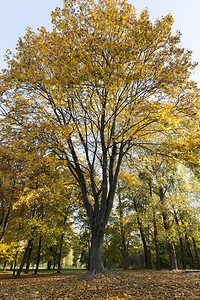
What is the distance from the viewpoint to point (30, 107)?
8367 millimetres

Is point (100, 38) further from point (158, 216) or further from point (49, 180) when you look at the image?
point (158, 216)

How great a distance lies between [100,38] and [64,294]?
821cm

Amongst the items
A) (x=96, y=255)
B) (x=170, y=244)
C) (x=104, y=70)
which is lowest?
(x=96, y=255)

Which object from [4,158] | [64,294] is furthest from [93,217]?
[4,158]

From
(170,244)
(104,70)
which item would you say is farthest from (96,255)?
(170,244)

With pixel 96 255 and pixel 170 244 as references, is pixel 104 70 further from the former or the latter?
pixel 170 244

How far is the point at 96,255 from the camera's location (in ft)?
23.1

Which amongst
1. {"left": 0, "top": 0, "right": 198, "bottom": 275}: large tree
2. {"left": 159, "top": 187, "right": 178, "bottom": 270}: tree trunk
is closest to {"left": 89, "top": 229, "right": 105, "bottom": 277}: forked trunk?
{"left": 0, "top": 0, "right": 198, "bottom": 275}: large tree

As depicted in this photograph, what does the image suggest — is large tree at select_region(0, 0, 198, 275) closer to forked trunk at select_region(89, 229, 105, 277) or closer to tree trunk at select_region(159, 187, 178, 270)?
forked trunk at select_region(89, 229, 105, 277)

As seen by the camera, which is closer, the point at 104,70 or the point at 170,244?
the point at 104,70

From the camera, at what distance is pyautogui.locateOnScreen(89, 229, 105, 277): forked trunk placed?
6856mm

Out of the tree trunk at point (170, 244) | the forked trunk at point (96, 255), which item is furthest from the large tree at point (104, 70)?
the tree trunk at point (170, 244)

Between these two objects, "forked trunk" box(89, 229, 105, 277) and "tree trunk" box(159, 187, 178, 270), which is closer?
"forked trunk" box(89, 229, 105, 277)

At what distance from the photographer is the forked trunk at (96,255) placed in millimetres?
6856
